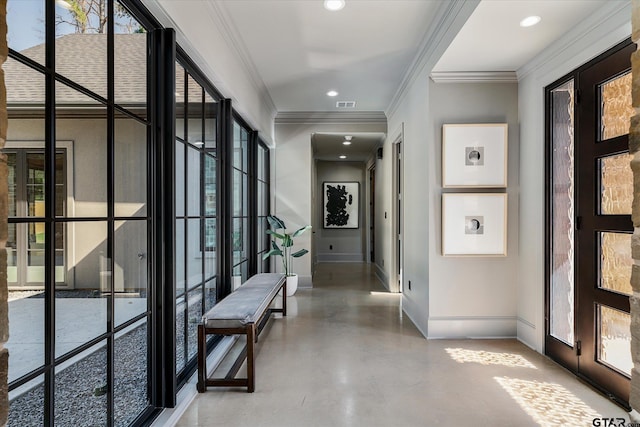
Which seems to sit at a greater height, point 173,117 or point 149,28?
point 149,28

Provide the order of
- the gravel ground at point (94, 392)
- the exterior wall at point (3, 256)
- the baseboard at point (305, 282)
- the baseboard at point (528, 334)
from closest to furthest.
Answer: the exterior wall at point (3, 256)
the gravel ground at point (94, 392)
the baseboard at point (528, 334)
the baseboard at point (305, 282)

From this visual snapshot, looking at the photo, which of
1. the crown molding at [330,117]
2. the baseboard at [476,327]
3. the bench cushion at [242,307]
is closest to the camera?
the bench cushion at [242,307]

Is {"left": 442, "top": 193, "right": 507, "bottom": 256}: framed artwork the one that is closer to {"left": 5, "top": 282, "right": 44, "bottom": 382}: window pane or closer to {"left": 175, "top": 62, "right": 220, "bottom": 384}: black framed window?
{"left": 175, "top": 62, "right": 220, "bottom": 384}: black framed window

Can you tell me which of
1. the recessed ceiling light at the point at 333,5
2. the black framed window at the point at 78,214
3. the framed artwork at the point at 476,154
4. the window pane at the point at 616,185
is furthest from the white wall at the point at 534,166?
the black framed window at the point at 78,214

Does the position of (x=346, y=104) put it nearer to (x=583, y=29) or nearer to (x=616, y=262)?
(x=583, y=29)

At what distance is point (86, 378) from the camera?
161 cm

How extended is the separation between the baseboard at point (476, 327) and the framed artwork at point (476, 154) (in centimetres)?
129

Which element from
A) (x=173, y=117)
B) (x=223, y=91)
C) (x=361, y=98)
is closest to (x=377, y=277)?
(x=361, y=98)

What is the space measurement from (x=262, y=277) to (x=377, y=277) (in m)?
3.47

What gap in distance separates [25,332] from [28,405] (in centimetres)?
27

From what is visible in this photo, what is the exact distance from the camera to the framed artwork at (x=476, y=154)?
3496 mm

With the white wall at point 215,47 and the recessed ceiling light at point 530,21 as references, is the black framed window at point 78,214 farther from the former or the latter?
the recessed ceiling light at point 530,21

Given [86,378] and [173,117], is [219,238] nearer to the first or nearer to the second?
[173,117]

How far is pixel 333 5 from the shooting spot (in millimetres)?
2838
